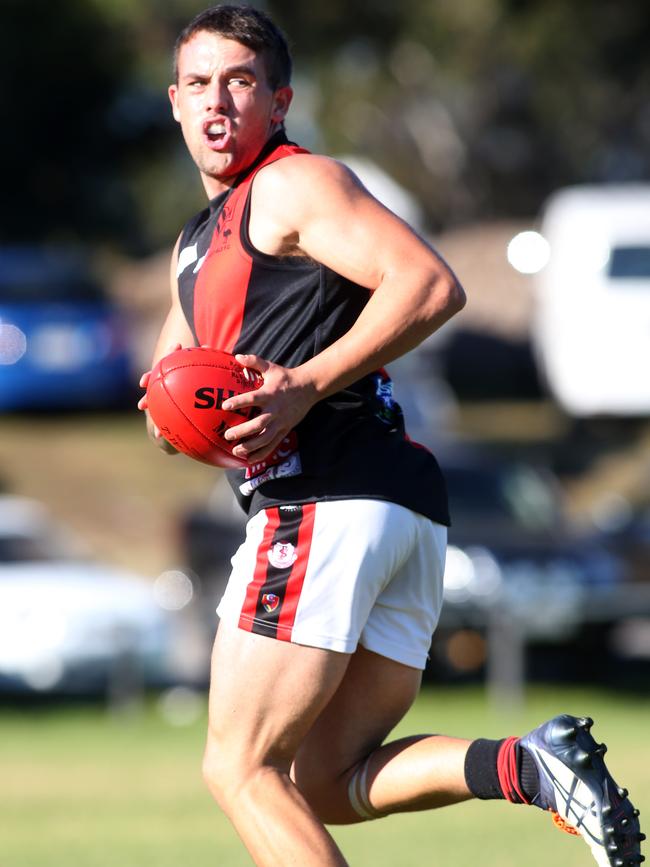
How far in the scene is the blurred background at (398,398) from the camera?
38.6ft

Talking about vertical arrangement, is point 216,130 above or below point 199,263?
above

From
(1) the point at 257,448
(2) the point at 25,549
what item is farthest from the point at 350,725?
(2) the point at 25,549

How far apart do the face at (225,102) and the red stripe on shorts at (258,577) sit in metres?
0.89

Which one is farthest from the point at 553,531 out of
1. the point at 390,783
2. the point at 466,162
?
the point at 466,162

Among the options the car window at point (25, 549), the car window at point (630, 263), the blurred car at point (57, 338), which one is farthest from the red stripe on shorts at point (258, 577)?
the car window at point (630, 263)

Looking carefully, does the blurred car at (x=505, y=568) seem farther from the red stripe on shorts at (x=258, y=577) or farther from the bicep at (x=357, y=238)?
the bicep at (x=357, y=238)

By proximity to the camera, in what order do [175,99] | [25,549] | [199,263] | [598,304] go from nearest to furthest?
[199,263], [175,99], [25,549], [598,304]

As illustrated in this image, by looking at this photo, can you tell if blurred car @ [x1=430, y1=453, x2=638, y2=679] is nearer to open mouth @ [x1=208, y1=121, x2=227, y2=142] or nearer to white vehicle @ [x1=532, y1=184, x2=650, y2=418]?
white vehicle @ [x1=532, y1=184, x2=650, y2=418]

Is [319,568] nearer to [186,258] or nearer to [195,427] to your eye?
[195,427]

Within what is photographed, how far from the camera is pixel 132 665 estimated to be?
42.0 feet

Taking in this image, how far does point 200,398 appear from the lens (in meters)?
3.82

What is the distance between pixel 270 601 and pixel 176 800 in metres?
5.65

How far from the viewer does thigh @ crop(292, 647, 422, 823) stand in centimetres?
418

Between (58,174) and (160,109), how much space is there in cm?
192
